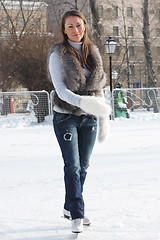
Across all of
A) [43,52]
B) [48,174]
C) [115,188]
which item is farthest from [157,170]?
[43,52]

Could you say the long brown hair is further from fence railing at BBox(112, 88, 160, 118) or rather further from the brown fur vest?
fence railing at BBox(112, 88, 160, 118)

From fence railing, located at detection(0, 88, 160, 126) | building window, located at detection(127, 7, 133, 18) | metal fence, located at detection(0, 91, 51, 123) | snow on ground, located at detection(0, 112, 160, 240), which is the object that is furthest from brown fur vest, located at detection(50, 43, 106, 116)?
building window, located at detection(127, 7, 133, 18)

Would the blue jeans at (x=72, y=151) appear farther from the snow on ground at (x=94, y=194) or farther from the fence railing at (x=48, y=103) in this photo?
the fence railing at (x=48, y=103)

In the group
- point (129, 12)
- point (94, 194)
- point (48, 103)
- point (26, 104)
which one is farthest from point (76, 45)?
point (129, 12)

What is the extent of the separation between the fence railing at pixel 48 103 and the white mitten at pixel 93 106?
10.3 m

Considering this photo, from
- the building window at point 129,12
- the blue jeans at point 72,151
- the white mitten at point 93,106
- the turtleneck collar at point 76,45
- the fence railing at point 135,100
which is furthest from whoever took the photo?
the building window at point 129,12

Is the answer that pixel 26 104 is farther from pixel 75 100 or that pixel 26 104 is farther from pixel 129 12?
pixel 129 12

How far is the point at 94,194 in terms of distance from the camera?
3779mm

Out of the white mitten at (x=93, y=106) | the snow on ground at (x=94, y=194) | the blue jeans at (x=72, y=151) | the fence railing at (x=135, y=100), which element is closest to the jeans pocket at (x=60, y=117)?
the blue jeans at (x=72, y=151)

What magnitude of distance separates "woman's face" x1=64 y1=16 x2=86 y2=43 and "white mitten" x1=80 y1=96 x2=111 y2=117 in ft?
1.55

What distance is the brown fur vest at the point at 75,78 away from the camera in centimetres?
263

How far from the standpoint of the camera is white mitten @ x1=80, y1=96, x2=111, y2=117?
2545 mm

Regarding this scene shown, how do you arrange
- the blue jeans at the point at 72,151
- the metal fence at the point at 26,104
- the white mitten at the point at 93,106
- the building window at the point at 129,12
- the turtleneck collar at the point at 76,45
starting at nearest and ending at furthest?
the white mitten at the point at 93,106 → the blue jeans at the point at 72,151 → the turtleneck collar at the point at 76,45 → the metal fence at the point at 26,104 → the building window at the point at 129,12

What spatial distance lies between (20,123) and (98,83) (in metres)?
10.6
